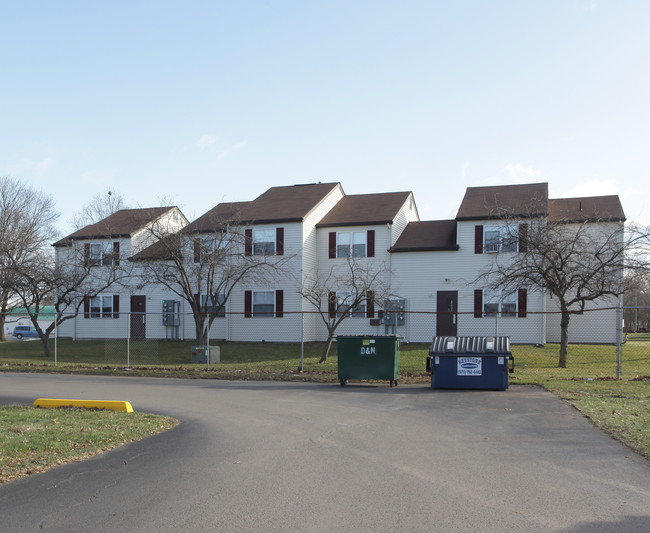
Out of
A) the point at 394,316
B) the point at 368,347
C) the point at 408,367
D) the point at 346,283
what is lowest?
the point at 408,367

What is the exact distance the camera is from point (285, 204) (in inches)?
1275

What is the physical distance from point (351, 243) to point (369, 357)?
1551 centimetres

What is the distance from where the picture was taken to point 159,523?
16.9 ft

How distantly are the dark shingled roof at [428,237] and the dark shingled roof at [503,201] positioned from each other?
1585 mm

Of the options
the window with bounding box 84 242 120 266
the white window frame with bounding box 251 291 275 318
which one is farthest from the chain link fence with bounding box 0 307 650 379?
the window with bounding box 84 242 120 266

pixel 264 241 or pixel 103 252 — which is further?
pixel 103 252

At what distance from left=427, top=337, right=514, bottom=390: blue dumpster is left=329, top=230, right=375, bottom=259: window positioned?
612 inches

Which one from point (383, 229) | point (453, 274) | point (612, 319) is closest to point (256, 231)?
point (383, 229)

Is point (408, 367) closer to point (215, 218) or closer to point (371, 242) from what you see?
point (371, 242)

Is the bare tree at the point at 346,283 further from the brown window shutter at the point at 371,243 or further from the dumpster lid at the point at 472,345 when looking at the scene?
the dumpster lid at the point at 472,345

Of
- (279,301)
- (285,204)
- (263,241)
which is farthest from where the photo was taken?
(285,204)

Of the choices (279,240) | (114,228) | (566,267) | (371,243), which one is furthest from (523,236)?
(114,228)

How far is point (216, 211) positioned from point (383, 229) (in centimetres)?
953

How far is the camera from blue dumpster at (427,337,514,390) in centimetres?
1453
